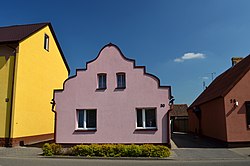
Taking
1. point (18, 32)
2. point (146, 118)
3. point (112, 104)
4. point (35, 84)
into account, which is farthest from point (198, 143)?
point (18, 32)

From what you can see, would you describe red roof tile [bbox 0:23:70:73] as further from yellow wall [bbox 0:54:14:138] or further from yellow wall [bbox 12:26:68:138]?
yellow wall [bbox 0:54:14:138]

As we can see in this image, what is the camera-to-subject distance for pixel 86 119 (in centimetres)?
1573

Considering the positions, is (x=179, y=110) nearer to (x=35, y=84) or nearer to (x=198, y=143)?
(x=198, y=143)

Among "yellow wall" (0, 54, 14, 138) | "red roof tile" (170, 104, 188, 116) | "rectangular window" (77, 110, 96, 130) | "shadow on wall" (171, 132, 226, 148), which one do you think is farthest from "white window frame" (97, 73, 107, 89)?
"red roof tile" (170, 104, 188, 116)

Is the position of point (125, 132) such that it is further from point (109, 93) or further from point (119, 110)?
point (109, 93)

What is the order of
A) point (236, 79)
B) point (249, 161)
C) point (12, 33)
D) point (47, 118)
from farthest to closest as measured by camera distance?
point (47, 118)
point (12, 33)
point (236, 79)
point (249, 161)

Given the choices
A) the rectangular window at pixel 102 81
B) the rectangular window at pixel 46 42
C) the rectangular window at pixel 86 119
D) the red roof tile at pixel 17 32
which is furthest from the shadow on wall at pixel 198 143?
the red roof tile at pixel 17 32

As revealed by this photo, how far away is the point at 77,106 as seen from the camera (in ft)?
51.6

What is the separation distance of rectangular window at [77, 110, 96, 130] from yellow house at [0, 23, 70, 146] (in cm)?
461

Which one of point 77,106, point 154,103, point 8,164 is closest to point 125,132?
point 154,103

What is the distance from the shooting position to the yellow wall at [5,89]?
1627 cm

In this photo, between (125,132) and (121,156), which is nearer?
(121,156)

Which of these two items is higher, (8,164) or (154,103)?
(154,103)

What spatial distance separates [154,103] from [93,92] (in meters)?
4.09
